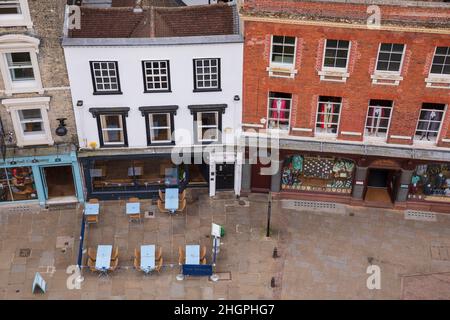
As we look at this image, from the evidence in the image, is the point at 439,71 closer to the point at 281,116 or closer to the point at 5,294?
the point at 281,116

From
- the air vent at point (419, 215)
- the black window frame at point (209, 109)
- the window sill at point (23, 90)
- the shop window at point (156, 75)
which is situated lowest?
the air vent at point (419, 215)

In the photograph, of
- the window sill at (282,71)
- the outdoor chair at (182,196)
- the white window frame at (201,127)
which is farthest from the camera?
the outdoor chair at (182,196)

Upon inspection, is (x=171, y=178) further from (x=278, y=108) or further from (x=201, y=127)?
(x=278, y=108)

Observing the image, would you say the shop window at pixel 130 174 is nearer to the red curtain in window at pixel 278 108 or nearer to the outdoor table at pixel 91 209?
the outdoor table at pixel 91 209

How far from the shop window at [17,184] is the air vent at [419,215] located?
21493mm

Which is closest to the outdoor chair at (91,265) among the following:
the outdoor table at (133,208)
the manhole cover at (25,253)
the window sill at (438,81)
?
the manhole cover at (25,253)

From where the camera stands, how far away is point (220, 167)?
3481cm

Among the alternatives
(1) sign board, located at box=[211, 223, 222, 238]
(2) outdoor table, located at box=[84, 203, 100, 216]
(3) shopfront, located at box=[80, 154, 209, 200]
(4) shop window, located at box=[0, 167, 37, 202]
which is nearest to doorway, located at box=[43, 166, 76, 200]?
(4) shop window, located at box=[0, 167, 37, 202]

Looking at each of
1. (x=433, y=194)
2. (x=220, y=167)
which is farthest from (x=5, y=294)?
(x=433, y=194)

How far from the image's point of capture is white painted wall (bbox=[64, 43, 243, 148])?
30656 mm

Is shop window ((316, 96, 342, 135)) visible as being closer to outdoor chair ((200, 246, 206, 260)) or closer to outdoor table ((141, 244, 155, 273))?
outdoor chair ((200, 246, 206, 260))

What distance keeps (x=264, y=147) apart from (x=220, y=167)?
2995 millimetres

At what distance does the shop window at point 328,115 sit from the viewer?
1272 inches

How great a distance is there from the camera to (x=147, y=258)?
30.7 metres
